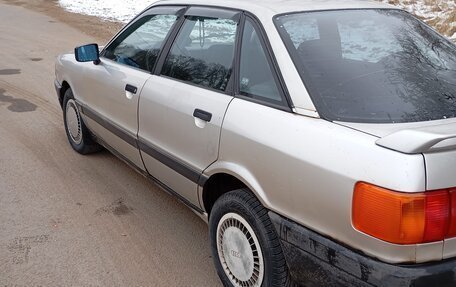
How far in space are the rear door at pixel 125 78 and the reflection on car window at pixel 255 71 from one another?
883 millimetres

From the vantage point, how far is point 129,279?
3057 mm

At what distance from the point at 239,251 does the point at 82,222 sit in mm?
1519

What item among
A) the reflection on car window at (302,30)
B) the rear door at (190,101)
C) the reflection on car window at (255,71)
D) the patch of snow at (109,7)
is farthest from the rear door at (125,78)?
the patch of snow at (109,7)

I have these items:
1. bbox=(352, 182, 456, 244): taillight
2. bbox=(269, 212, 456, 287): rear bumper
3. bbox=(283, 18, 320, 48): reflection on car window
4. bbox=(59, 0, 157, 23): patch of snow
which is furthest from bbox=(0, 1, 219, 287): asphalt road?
bbox=(59, 0, 157, 23): patch of snow

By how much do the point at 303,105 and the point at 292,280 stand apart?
0.87m

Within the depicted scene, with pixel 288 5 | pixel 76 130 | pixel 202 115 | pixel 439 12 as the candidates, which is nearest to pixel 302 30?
pixel 288 5

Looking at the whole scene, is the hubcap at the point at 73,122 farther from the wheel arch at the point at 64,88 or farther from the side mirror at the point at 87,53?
the side mirror at the point at 87,53

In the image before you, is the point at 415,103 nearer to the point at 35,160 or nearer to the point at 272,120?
the point at 272,120

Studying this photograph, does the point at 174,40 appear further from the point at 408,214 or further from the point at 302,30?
the point at 408,214

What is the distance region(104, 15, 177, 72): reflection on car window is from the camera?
3621mm

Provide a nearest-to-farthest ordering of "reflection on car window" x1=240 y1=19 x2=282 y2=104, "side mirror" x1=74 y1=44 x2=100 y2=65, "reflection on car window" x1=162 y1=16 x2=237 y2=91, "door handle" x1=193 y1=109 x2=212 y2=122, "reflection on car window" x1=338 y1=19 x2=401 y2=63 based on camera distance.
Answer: "reflection on car window" x1=240 y1=19 x2=282 y2=104 → "reflection on car window" x1=338 y1=19 x2=401 y2=63 → "door handle" x1=193 y1=109 x2=212 y2=122 → "reflection on car window" x1=162 y1=16 x2=237 y2=91 → "side mirror" x1=74 y1=44 x2=100 y2=65

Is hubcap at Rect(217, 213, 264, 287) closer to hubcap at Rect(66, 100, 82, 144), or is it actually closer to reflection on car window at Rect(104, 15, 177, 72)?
reflection on car window at Rect(104, 15, 177, 72)

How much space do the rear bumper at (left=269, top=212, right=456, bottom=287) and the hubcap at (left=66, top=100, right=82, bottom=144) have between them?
303cm

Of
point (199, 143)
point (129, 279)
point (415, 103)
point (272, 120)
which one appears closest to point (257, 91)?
point (272, 120)
